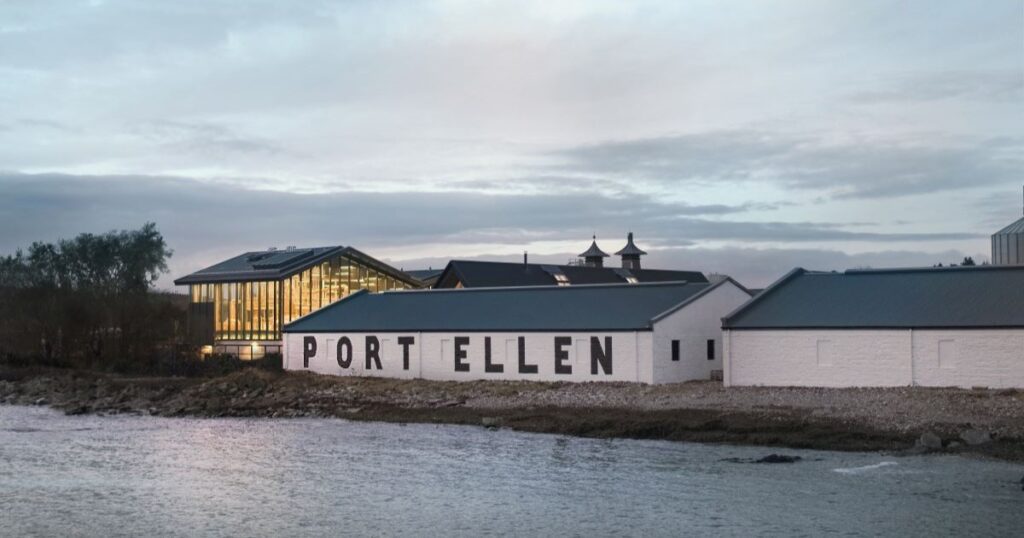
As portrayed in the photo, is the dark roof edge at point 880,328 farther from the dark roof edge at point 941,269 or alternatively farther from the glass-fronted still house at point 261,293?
the glass-fronted still house at point 261,293

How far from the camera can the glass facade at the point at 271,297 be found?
68.8 m

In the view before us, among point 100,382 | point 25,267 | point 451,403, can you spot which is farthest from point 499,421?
point 25,267

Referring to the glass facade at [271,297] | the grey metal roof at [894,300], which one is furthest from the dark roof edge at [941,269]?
the glass facade at [271,297]

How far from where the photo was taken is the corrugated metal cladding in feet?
158

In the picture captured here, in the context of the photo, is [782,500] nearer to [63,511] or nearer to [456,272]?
[63,511]

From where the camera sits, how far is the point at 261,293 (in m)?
69.2

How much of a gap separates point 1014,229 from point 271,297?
42.0m

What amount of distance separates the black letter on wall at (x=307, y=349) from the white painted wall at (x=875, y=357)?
23.6 m

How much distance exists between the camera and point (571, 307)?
5056 cm

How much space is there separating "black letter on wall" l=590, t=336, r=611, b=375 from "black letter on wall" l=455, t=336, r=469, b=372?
6.94 metres

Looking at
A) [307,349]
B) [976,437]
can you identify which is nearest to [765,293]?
[976,437]

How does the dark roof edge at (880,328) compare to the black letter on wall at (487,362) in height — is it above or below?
A: above

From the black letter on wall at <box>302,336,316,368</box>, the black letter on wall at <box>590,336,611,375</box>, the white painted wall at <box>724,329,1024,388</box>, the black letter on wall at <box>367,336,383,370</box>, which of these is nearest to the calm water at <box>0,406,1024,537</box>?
the white painted wall at <box>724,329,1024,388</box>

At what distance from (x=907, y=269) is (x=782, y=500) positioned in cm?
2377
